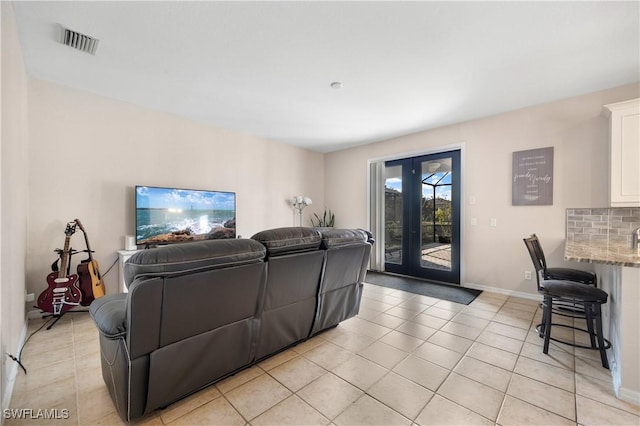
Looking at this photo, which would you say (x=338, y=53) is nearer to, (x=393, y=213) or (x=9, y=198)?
(x=9, y=198)

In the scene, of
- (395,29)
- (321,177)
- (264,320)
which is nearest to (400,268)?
(321,177)

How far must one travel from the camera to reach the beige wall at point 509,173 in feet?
10.3

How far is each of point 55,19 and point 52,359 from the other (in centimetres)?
263

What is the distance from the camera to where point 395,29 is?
2.06 meters

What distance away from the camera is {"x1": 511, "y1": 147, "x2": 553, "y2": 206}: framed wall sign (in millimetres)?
3398

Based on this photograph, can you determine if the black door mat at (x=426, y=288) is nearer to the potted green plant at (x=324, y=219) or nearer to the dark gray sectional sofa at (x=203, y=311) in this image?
the potted green plant at (x=324, y=219)

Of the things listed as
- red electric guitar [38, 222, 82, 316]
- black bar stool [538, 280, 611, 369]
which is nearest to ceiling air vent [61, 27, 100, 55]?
Answer: red electric guitar [38, 222, 82, 316]

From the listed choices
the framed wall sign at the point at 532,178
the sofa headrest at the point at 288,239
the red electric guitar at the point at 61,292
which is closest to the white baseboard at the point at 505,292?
the framed wall sign at the point at 532,178

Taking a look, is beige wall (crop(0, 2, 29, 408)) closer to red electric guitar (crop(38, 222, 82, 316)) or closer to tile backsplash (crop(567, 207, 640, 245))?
red electric guitar (crop(38, 222, 82, 316))

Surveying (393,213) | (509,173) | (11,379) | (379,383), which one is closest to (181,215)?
(11,379)

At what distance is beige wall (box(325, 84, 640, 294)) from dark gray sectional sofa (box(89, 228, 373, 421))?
2.84 metres

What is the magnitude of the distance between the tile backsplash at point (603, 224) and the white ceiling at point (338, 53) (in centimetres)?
142

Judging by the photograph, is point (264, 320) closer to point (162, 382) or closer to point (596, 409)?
point (162, 382)

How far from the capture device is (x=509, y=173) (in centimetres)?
371
